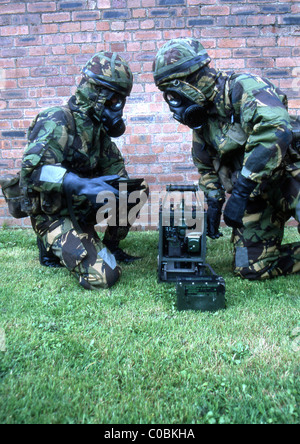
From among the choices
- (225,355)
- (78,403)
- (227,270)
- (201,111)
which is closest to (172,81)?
(201,111)

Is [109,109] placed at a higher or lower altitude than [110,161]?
higher

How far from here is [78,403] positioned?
1.53m

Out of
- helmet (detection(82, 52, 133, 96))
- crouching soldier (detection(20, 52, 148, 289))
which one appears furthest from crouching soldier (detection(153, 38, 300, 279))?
crouching soldier (detection(20, 52, 148, 289))

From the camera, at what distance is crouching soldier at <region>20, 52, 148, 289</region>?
291cm

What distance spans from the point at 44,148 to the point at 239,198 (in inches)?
64.4

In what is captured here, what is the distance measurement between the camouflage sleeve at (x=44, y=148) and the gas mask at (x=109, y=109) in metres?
0.32

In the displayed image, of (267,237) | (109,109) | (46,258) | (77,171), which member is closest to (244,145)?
(267,237)

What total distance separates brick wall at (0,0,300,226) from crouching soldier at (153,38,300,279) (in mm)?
1458

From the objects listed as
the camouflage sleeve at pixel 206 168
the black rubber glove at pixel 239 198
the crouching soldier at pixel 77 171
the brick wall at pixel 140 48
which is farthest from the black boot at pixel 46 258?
the brick wall at pixel 140 48

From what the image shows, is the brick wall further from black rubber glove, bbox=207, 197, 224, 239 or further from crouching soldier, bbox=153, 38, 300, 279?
black rubber glove, bbox=207, 197, 224, 239

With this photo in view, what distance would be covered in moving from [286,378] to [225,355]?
312mm

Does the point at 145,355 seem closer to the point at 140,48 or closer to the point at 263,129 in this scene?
the point at 263,129

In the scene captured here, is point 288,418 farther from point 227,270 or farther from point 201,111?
point 201,111

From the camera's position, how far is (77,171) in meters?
3.44
